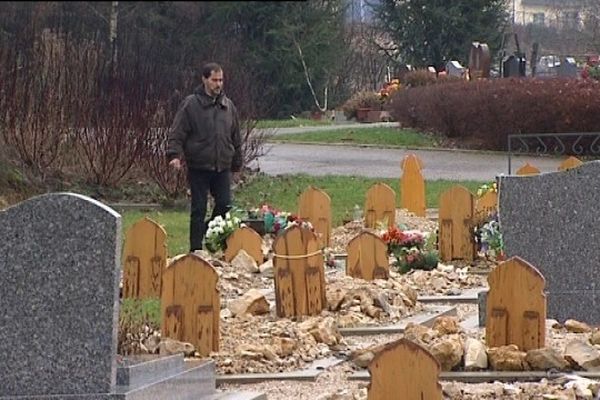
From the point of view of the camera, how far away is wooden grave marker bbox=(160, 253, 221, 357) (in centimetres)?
947

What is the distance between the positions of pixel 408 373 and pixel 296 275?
3.35 metres

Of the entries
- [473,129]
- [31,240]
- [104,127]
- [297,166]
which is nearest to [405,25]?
[473,129]

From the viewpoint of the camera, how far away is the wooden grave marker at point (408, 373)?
7688mm

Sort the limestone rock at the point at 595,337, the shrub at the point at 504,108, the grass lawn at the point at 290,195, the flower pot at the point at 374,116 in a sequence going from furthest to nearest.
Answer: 1. the flower pot at the point at 374,116
2. the shrub at the point at 504,108
3. the grass lawn at the point at 290,195
4. the limestone rock at the point at 595,337

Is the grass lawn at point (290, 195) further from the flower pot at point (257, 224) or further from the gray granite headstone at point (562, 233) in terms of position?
the gray granite headstone at point (562, 233)

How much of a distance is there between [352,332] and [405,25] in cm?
4114

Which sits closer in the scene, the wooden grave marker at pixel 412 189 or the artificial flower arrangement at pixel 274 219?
the artificial flower arrangement at pixel 274 219

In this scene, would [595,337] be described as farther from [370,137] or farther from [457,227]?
[370,137]

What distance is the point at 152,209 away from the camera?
21.3m

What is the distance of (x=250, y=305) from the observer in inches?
437

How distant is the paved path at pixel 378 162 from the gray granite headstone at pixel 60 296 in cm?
1948

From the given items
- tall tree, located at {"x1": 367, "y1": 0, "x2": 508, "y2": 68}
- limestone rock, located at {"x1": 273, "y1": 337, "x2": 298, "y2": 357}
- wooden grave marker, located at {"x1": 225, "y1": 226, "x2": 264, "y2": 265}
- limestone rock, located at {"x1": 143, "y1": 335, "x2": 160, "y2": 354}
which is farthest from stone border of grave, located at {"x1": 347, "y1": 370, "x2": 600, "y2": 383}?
tall tree, located at {"x1": 367, "y1": 0, "x2": 508, "y2": 68}

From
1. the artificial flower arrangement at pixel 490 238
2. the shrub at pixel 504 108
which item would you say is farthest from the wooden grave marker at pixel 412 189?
the shrub at pixel 504 108

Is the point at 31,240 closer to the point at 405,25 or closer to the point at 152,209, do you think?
the point at 152,209
